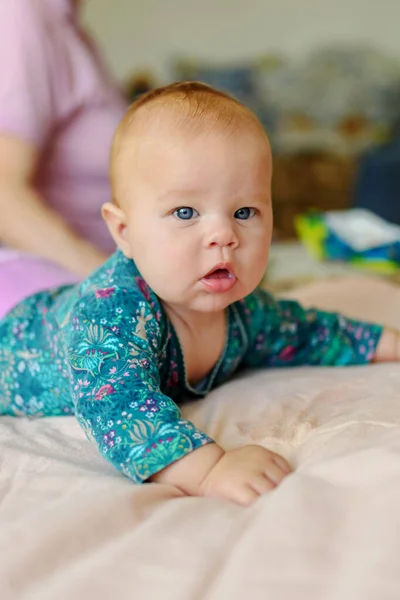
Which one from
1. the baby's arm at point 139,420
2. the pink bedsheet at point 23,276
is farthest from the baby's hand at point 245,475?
the pink bedsheet at point 23,276

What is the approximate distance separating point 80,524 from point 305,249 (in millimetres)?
1672

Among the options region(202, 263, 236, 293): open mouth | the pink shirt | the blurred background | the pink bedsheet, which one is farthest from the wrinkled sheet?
the blurred background

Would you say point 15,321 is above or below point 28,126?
below

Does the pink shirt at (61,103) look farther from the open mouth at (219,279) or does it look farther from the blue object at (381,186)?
the blue object at (381,186)

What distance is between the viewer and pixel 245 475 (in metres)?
0.67

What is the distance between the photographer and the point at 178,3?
339 cm

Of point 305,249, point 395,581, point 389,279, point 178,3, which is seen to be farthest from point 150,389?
point 178,3

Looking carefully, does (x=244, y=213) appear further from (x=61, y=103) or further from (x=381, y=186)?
(x=381, y=186)

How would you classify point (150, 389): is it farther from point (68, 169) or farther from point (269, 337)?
point (68, 169)

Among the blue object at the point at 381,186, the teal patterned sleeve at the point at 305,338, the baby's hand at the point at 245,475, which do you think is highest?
the baby's hand at the point at 245,475

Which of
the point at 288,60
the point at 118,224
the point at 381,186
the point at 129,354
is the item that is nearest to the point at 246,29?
the point at 288,60

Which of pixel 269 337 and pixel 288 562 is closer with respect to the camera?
pixel 288 562

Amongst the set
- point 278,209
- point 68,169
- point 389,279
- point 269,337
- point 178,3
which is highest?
point 178,3

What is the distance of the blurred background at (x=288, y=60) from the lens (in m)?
3.36
